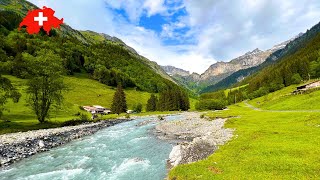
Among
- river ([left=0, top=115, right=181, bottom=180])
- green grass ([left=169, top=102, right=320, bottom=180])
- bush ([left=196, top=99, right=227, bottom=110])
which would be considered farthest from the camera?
bush ([left=196, top=99, right=227, bottom=110])

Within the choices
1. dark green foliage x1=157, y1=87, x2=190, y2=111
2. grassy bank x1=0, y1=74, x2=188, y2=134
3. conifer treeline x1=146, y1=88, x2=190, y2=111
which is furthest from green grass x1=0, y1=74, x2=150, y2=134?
dark green foliage x1=157, y1=87, x2=190, y2=111

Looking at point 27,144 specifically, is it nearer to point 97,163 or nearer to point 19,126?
point 97,163

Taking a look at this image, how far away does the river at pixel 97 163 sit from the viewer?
28.5 m

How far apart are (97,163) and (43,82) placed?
1650 inches

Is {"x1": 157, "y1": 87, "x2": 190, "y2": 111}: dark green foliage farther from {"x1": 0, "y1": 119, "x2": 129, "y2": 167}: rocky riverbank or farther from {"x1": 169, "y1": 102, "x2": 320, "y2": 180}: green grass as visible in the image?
{"x1": 169, "y1": 102, "x2": 320, "y2": 180}: green grass

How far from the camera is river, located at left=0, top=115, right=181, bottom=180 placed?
93.6 feet

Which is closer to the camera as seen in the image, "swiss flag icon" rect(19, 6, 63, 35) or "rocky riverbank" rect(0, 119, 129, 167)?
"swiss flag icon" rect(19, 6, 63, 35)

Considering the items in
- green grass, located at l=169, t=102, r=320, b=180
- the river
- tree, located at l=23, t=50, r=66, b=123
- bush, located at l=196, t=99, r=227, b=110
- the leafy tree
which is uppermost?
the leafy tree

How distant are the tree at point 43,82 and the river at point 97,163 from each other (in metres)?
26.0

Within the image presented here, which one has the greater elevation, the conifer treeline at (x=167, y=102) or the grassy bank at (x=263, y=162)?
the conifer treeline at (x=167, y=102)

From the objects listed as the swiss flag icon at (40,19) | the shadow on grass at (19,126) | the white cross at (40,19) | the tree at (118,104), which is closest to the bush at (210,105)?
Result: the tree at (118,104)

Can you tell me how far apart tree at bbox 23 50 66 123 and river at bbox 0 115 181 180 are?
85.4ft

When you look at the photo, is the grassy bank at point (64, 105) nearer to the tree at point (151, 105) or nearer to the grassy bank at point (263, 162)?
the tree at point (151, 105)

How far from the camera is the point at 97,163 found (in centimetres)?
3438
